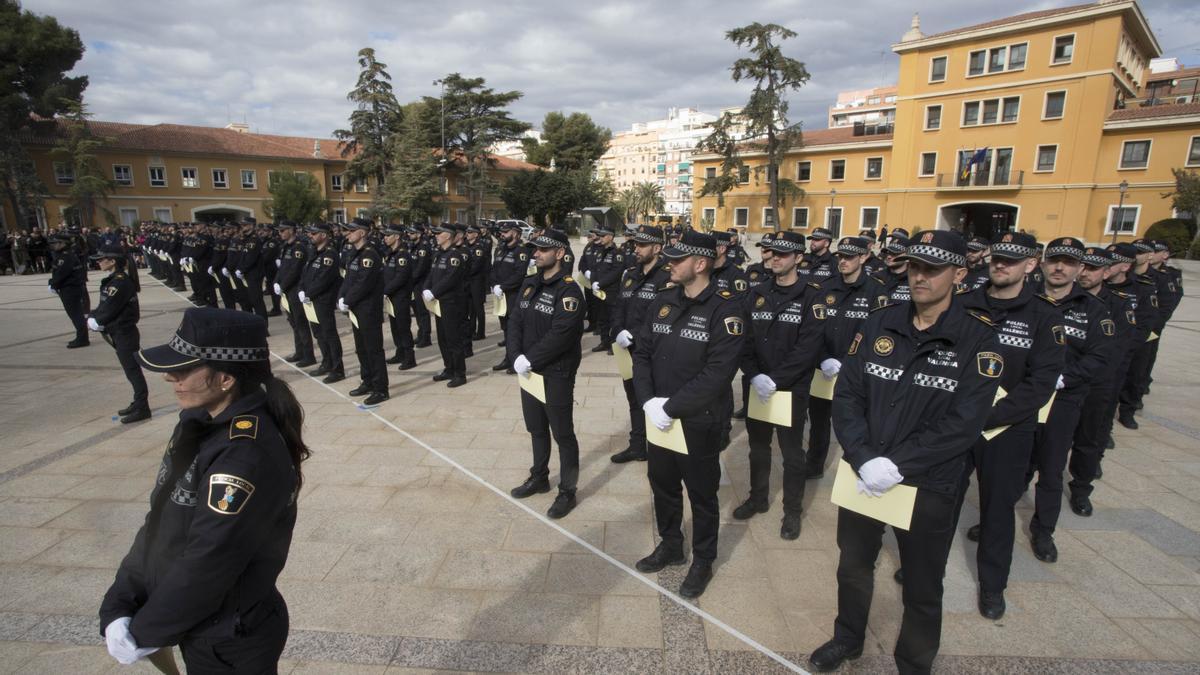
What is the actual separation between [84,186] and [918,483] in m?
45.8

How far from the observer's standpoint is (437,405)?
23.7ft

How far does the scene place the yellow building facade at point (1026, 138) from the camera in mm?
31359

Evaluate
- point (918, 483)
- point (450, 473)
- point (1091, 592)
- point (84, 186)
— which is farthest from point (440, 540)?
point (84, 186)

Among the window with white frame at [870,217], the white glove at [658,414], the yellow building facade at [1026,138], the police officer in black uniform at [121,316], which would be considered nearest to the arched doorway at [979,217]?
the yellow building facade at [1026,138]

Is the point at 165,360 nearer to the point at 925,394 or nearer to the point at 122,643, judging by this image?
the point at 122,643

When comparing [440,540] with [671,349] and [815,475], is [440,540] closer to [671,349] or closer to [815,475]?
[671,349]

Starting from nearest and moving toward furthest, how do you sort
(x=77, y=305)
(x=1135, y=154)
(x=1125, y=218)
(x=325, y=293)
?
1. (x=325, y=293)
2. (x=77, y=305)
3. (x=1135, y=154)
4. (x=1125, y=218)

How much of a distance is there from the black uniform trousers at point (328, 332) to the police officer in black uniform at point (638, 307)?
13.0ft

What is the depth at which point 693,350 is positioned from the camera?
3400mm

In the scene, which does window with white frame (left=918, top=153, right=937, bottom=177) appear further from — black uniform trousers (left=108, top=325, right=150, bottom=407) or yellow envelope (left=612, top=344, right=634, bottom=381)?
black uniform trousers (left=108, top=325, right=150, bottom=407)

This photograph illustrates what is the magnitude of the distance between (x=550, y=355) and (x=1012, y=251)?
120 inches

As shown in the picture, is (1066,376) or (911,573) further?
(1066,376)

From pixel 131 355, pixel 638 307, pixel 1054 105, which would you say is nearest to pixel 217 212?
pixel 131 355

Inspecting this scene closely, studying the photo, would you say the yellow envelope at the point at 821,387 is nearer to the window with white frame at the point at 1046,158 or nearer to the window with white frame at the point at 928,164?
the window with white frame at the point at 1046,158
